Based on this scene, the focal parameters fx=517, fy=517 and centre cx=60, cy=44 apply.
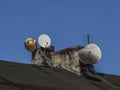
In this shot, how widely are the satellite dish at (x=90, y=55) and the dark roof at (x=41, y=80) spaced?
1.16m

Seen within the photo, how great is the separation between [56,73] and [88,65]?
2299mm

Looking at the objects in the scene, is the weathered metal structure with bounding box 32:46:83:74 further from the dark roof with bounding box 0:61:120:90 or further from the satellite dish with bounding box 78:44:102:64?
the dark roof with bounding box 0:61:120:90

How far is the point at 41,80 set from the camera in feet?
36.2

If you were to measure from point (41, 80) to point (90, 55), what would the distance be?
3.94 m

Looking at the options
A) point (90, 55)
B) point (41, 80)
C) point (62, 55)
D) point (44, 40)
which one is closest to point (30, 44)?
point (44, 40)

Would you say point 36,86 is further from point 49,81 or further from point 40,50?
point 40,50

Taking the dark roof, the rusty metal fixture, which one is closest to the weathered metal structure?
the rusty metal fixture

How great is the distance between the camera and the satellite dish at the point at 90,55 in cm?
1470

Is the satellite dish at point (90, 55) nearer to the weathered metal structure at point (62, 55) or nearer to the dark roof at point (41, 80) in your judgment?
the dark roof at point (41, 80)

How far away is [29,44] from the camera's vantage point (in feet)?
64.5

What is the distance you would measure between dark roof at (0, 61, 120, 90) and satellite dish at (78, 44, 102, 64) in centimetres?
116

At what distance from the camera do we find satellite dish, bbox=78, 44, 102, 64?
1470 centimetres

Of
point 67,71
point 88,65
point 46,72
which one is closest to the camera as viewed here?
point 46,72

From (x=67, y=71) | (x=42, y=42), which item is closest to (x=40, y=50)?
(x=42, y=42)
